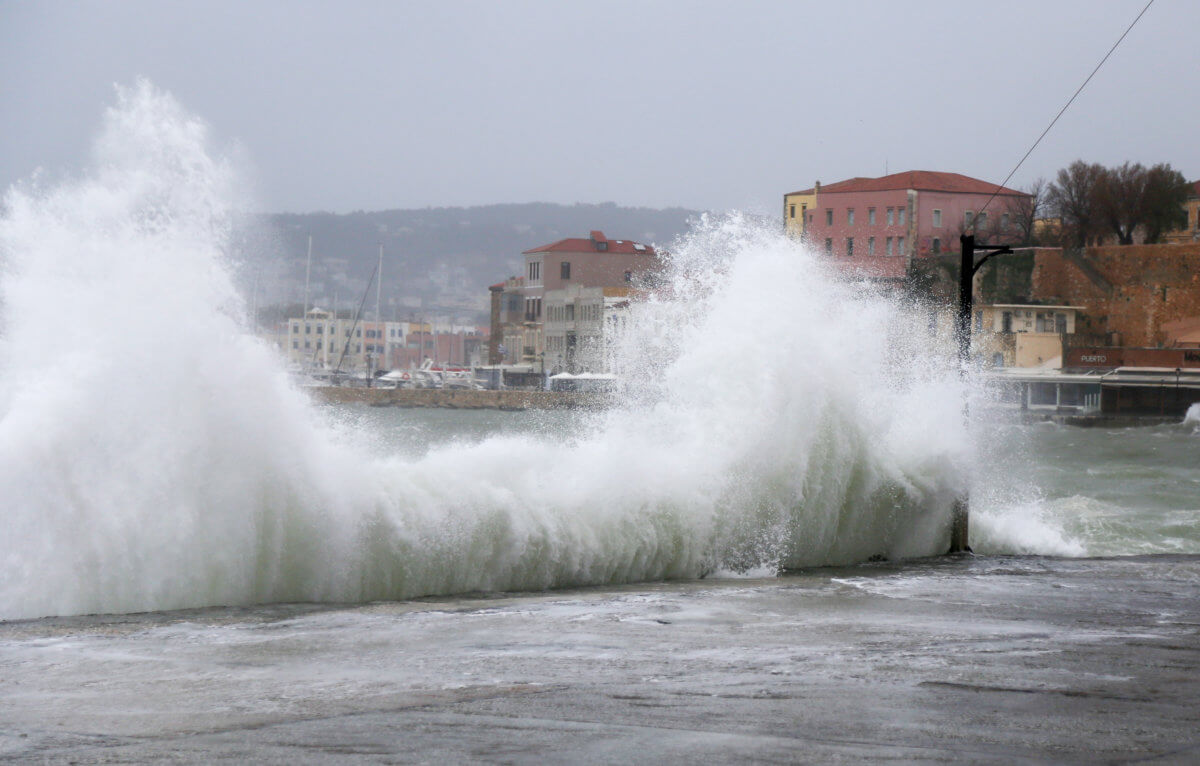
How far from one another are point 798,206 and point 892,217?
6976 millimetres

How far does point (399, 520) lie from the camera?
13195 mm

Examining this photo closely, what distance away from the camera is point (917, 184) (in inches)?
3839

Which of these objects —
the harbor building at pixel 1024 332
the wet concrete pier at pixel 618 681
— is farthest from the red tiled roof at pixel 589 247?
the wet concrete pier at pixel 618 681

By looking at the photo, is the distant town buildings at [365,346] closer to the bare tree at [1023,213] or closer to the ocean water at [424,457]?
the bare tree at [1023,213]

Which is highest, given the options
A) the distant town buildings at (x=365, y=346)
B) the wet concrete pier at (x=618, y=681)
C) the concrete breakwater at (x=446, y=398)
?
the distant town buildings at (x=365, y=346)

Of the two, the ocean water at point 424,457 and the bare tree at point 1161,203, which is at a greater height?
the bare tree at point 1161,203

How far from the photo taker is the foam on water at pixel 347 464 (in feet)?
38.7

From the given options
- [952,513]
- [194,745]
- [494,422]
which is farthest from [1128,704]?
[494,422]

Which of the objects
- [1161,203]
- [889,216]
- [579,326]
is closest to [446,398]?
[579,326]

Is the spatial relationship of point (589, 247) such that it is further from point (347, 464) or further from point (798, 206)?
point (347, 464)

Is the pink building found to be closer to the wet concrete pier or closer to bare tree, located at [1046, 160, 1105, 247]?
bare tree, located at [1046, 160, 1105, 247]

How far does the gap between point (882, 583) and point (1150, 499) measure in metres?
22.4

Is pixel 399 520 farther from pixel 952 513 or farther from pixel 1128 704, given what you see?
pixel 952 513

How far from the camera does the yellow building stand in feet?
325
